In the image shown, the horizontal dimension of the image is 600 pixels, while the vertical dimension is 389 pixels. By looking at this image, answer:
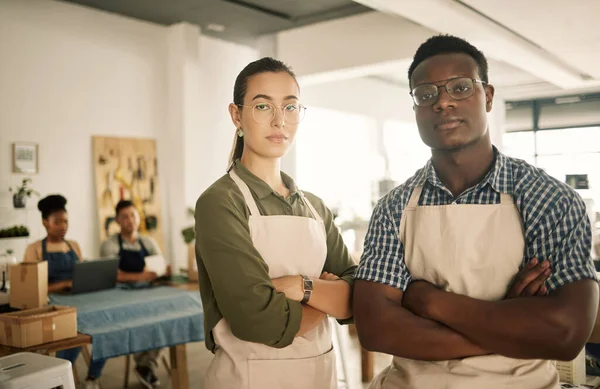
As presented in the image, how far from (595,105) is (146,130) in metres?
9.12

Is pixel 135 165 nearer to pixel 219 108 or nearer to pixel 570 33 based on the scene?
pixel 219 108

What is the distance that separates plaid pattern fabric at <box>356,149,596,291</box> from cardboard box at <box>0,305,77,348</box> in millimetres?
1807

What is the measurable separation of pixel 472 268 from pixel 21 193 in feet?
17.5

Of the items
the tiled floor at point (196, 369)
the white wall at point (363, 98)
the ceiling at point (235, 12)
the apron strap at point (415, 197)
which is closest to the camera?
the apron strap at point (415, 197)

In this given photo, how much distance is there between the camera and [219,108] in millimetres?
7762

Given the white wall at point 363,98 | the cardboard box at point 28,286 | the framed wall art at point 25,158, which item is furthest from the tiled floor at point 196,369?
the white wall at point 363,98

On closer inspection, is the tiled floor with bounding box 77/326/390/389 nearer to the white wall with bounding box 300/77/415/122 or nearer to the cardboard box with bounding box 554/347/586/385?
the cardboard box with bounding box 554/347/586/385

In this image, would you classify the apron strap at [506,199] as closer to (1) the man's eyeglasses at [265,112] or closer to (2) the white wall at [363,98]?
(1) the man's eyeglasses at [265,112]

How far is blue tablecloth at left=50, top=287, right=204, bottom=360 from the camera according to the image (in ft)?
10.2

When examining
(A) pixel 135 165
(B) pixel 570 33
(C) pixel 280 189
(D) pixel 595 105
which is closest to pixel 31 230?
(A) pixel 135 165

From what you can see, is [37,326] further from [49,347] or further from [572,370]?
[572,370]

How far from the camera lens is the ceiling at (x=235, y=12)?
6410 mm

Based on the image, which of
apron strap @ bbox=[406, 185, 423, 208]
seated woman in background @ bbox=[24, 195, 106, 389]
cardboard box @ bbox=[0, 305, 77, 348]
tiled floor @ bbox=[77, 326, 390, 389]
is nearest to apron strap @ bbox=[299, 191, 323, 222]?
apron strap @ bbox=[406, 185, 423, 208]

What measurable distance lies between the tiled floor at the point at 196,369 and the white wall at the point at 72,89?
172 centimetres
